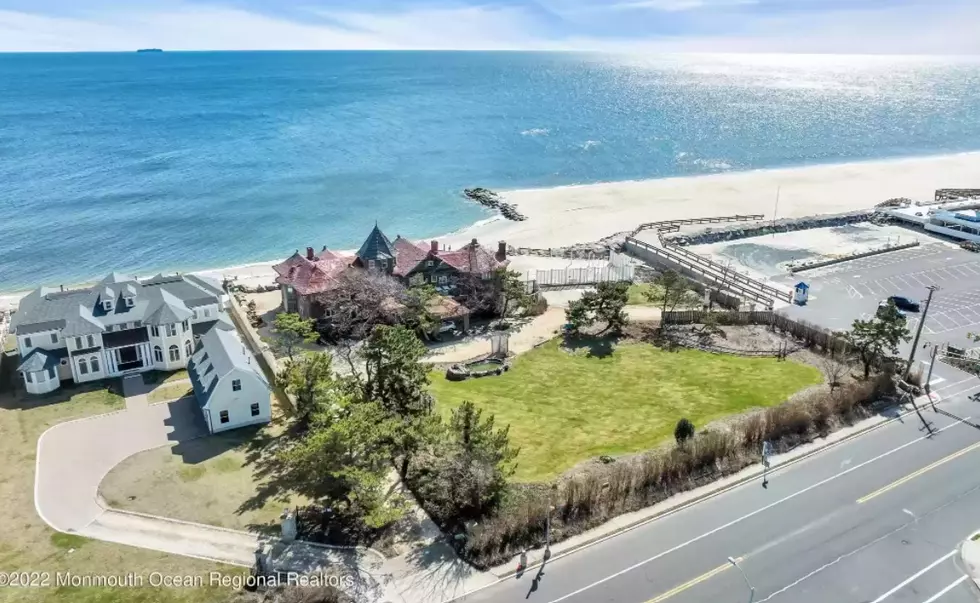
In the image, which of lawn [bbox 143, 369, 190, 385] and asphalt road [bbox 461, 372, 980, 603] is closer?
asphalt road [bbox 461, 372, 980, 603]

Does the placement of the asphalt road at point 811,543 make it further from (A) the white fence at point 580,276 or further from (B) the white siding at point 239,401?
(A) the white fence at point 580,276

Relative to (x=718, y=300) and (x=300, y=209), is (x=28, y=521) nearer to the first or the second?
(x=718, y=300)

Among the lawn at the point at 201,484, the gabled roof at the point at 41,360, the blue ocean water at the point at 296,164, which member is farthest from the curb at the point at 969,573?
the blue ocean water at the point at 296,164

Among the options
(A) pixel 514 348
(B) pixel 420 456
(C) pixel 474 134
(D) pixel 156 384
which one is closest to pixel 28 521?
(D) pixel 156 384

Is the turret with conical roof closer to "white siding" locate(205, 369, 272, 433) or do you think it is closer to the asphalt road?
"white siding" locate(205, 369, 272, 433)

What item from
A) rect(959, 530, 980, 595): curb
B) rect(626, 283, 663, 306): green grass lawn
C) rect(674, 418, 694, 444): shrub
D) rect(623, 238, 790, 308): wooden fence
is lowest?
rect(959, 530, 980, 595): curb

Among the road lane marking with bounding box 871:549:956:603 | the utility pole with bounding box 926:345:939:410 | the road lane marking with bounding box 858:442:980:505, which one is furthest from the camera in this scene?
the utility pole with bounding box 926:345:939:410

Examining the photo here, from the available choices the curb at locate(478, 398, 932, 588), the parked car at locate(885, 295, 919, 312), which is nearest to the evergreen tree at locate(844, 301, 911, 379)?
the curb at locate(478, 398, 932, 588)
